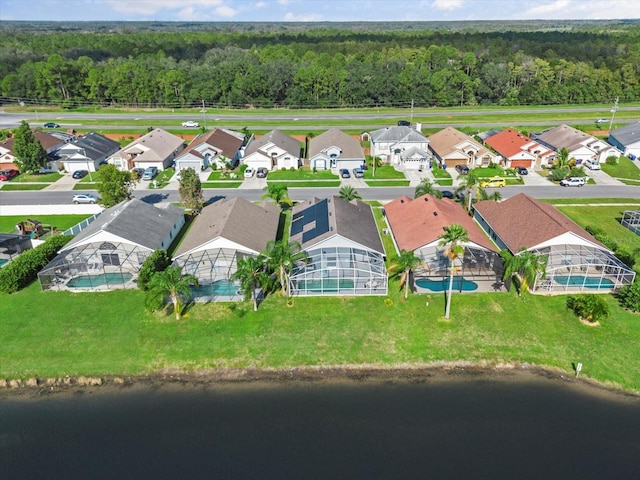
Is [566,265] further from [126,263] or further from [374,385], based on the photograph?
[126,263]

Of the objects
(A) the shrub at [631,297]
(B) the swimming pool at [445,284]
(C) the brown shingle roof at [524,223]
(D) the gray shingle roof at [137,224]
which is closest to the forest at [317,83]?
(C) the brown shingle roof at [524,223]

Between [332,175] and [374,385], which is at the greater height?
[332,175]

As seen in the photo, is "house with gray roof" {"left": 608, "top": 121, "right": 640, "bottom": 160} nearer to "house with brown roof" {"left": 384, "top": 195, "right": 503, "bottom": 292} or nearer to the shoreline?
"house with brown roof" {"left": 384, "top": 195, "right": 503, "bottom": 292}

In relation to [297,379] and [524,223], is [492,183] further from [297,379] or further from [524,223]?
[297,379]

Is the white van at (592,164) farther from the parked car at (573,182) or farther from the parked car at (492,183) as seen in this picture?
the parked car at (492,183)

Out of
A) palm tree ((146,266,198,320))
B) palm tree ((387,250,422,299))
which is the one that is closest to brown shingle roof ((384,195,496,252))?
palm tree ((387,250,422,299))

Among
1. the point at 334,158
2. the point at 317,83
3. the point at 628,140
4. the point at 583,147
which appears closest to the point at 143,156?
the point at 334,158

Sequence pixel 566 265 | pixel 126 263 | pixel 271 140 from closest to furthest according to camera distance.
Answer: pixel 566 265, pixel 126 263, pixel 271 140

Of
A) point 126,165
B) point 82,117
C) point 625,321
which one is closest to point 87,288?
point 126,165
